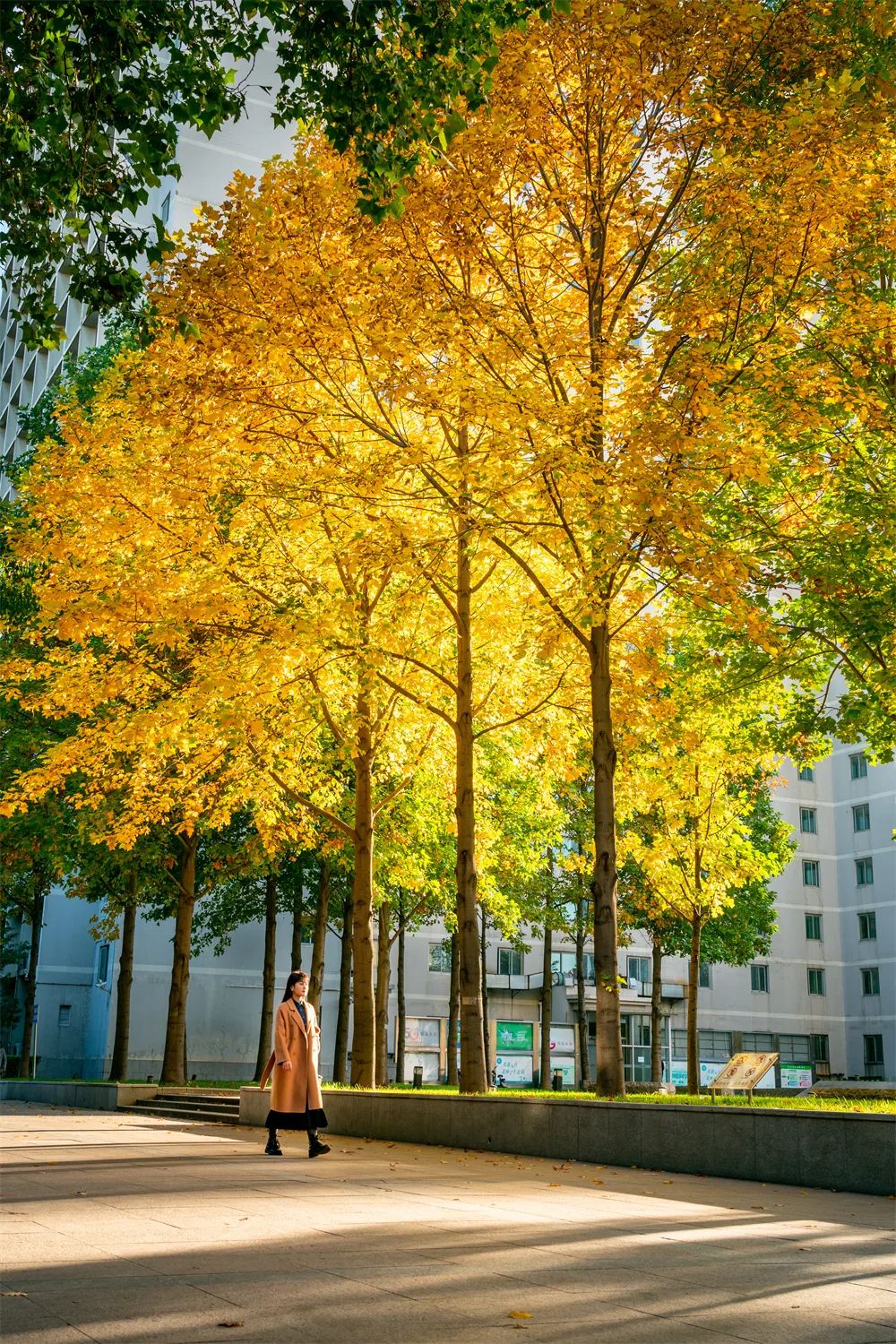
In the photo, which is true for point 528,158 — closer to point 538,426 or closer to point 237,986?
point 538,426

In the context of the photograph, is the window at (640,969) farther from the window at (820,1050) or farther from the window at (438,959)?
the window at (438,959)

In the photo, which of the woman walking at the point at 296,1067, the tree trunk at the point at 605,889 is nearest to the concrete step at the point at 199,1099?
the tree trunk at the point at 605,889

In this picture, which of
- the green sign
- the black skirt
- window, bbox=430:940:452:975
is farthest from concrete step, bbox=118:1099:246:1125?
the green sign

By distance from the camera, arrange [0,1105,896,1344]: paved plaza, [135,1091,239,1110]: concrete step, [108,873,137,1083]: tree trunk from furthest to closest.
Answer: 1. [108,873,137,1083]: tree trunk
2. [135,1091,239,1110]: concrete step
3. [0,1105,896,1344]: paved plaza

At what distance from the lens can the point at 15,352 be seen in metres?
77.9

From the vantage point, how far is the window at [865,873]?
63.3 m

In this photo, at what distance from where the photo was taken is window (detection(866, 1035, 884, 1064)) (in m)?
60.3

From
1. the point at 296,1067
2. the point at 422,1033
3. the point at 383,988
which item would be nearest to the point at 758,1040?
the point at 422,1033

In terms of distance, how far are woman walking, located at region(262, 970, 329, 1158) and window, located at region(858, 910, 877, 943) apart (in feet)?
182

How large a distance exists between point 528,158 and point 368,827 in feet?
33.5

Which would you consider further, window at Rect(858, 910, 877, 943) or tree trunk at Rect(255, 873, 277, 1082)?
window at Rect(858, 910, 877, 943)

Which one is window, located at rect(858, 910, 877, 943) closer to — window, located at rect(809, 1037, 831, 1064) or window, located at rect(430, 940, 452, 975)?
window, located at rect(809, 1037, 831, 1064)

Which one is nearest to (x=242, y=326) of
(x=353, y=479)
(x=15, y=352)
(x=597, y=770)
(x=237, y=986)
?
(x=353, y=479)

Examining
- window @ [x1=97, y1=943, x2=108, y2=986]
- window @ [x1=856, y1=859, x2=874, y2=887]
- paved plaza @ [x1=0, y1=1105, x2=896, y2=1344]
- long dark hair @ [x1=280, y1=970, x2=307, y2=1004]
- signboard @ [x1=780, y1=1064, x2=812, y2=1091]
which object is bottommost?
signboard @ [x1=780, y1=1064, x2=812, y2=1091]
